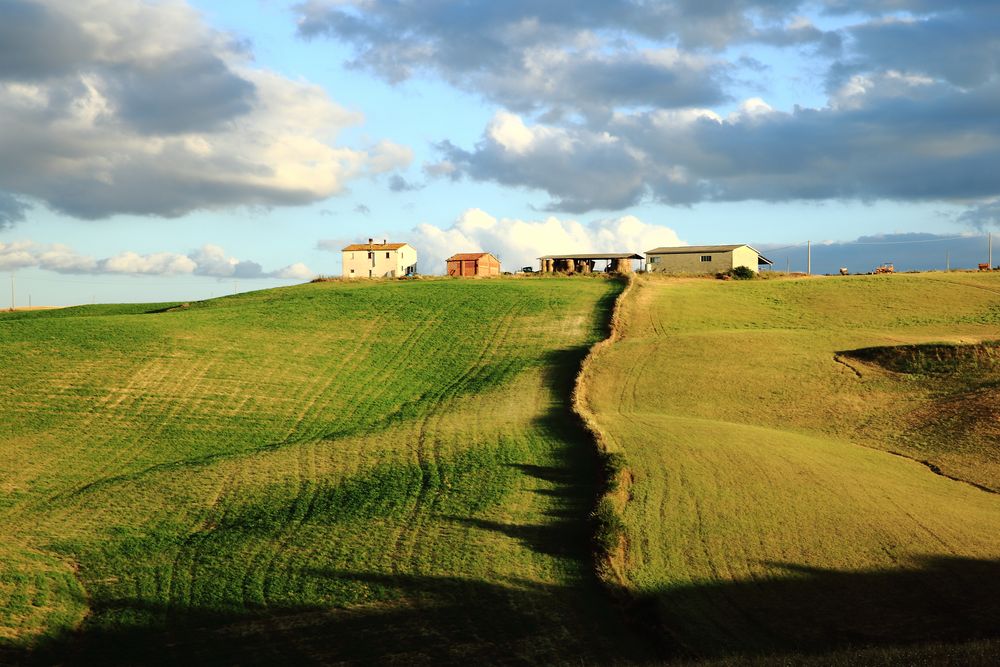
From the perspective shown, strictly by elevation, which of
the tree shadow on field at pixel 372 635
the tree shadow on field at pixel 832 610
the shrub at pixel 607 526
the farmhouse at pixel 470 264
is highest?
the farmhouse at pixel 470 264

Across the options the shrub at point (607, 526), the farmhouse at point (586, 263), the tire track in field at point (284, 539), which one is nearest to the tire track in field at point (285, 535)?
the tire track in field at point (284, 539)

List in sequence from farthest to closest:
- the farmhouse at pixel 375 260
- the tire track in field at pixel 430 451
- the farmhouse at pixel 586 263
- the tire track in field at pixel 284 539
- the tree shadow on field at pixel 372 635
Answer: the farmhouse at pixel 375 260, the farmhouse at pixel 586 263, the tire track in field at pixel 430 451, the tire track in field at pixel 284 539, the tree shadow on field at pixel 372 635

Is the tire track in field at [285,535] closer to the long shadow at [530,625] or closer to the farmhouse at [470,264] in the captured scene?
the long shadow at [530,625]

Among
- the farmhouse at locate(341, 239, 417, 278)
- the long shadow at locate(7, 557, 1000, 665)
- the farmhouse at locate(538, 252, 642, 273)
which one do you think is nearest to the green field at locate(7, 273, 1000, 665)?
the long shadow at locate(7, 557, 1000, 665)

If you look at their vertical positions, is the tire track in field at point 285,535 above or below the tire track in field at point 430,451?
below

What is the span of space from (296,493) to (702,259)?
79537 mm

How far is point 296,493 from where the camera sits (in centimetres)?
3328

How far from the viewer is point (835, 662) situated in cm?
1473

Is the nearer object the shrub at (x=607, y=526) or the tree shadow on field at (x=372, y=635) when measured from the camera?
the tree shadow on field at (x=372, y=635)

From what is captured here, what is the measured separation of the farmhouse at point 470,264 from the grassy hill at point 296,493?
55.7 metres

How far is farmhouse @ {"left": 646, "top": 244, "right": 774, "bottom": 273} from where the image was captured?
102325 millimetres

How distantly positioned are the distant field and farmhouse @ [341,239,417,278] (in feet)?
213

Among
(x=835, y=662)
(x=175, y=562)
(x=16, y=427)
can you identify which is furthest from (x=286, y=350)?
(x=835, y=662)

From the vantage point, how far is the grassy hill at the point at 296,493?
22562 millimetres
